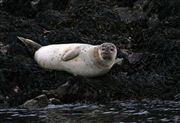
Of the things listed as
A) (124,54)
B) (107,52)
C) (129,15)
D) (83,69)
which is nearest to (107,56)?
(107,52)

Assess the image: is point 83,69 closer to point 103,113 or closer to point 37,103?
point 37,103

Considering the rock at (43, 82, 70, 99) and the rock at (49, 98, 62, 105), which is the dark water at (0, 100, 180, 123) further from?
the rock at (43, 82, 70, 99)

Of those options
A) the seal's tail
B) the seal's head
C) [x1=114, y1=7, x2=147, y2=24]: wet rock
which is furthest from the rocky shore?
the seal's head

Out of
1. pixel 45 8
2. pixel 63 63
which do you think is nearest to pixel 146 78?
pixel 63 63

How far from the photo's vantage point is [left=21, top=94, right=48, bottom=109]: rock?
31.8 ft

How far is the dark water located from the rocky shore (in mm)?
422

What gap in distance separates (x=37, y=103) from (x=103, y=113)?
3.72ft

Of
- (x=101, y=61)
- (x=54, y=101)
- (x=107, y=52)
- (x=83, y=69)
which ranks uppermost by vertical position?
(x=107, y=52)

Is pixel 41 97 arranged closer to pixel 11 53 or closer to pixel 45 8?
pixel 11 53

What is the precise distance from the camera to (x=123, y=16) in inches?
562

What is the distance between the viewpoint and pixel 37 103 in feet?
32.1

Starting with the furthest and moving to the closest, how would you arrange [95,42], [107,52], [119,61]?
[95,42] → [119,61] → [107,52]

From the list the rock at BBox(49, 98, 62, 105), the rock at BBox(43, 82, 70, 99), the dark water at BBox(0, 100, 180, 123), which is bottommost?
the dark water at BBox(0, 100, 180, 123)

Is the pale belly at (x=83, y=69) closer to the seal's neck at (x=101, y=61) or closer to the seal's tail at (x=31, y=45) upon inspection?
the seal's neck at (x=101, y=61)
